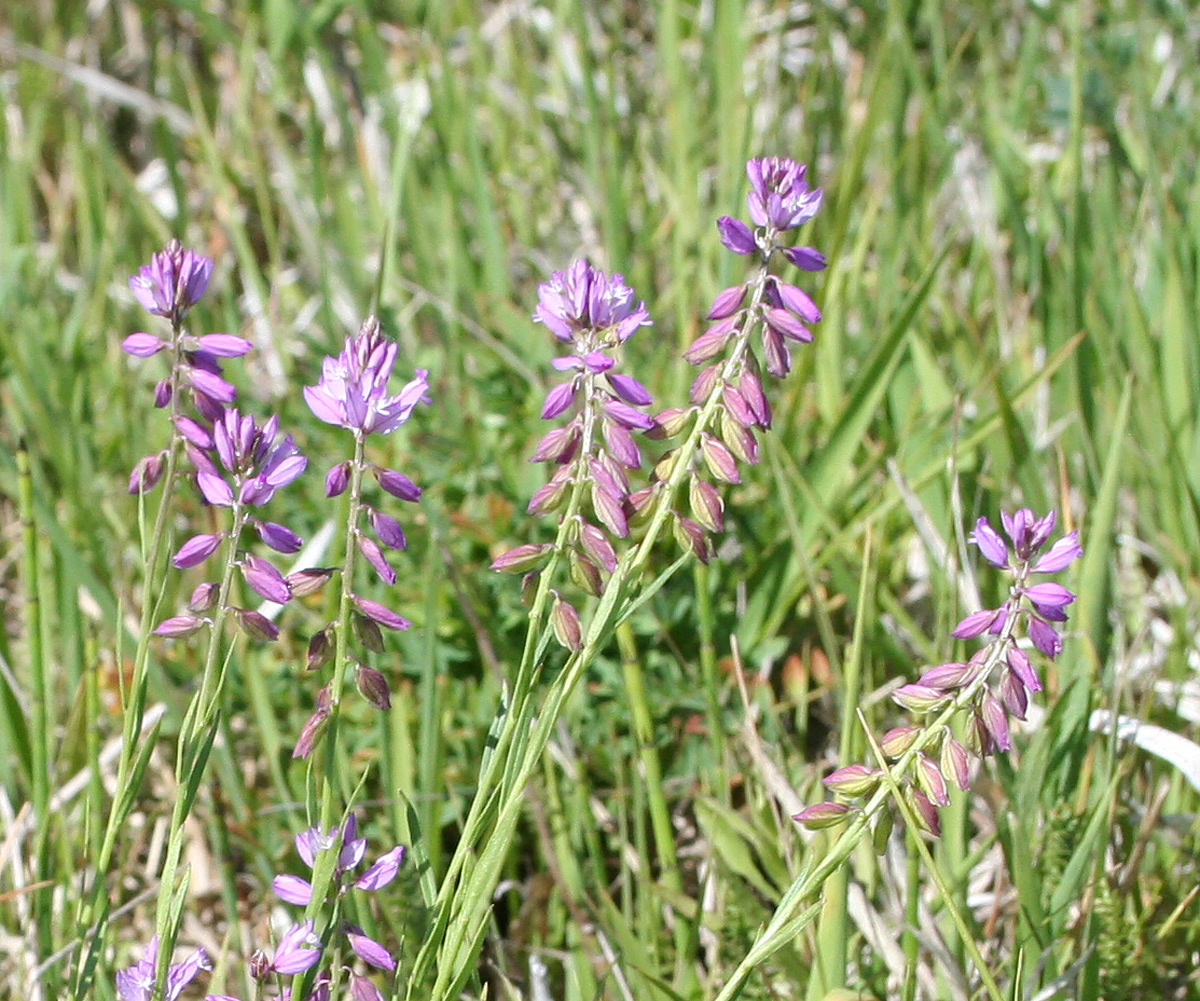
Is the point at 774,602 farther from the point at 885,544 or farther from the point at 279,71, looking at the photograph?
the point at 279,71

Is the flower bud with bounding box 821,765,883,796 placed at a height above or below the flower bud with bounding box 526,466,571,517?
below

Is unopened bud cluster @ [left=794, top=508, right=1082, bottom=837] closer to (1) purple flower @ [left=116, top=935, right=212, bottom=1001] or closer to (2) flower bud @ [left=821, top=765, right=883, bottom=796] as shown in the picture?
(2) flower bud @ [left=821, top=765, right=883, bottom=796]

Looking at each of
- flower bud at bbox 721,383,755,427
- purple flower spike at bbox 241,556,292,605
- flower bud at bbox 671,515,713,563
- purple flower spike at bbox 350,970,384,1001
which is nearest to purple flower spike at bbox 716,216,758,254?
flower bud at bbox 721,383,755,427

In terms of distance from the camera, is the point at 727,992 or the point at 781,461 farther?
the point at 781,461

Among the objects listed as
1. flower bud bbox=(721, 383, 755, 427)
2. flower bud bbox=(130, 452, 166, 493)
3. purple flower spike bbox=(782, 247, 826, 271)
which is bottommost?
flower bud bbox=(130, 452, 166, 493)

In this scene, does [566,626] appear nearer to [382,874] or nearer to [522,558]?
[522,558]

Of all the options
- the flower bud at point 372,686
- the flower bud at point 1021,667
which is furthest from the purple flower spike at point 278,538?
the flower bud at point 1021,667

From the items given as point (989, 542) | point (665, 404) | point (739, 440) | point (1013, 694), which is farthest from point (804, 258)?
point (665, 404)

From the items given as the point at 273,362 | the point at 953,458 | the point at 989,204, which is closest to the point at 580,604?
the point at 953,458
